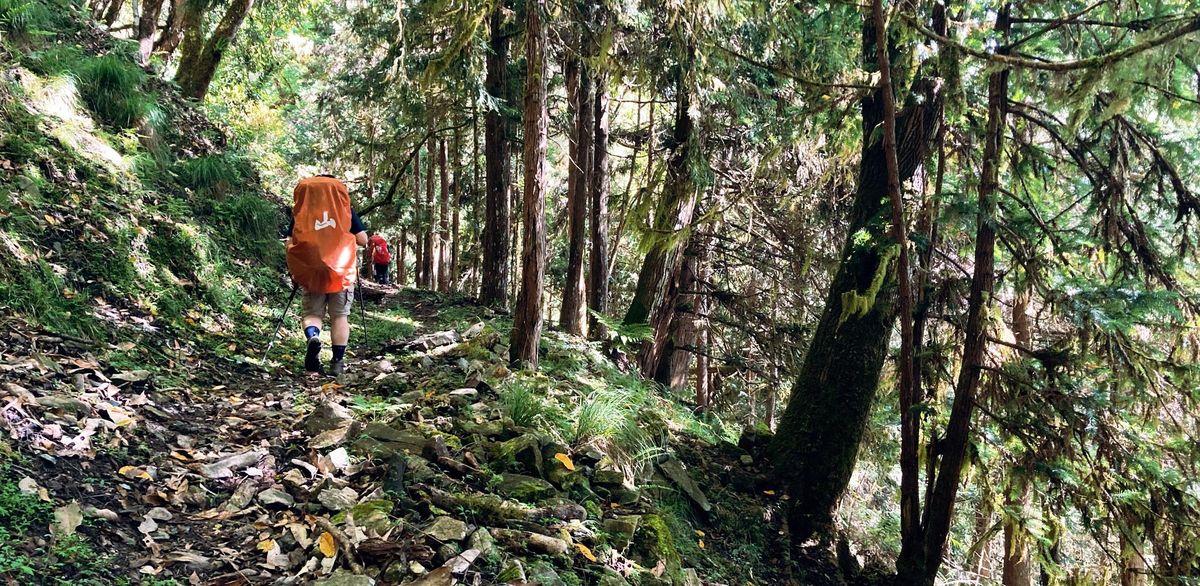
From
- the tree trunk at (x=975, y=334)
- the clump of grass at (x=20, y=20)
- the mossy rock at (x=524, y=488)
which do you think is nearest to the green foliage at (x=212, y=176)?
the clump of grass at (x=20, y=20)

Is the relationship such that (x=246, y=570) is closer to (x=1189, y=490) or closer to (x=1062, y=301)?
(x=1062, y=301)

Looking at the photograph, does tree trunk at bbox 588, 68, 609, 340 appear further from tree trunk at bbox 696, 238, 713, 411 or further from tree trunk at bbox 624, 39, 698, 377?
tree trunk at bbox 696, 238, 713, 411

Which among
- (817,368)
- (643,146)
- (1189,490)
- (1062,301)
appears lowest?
(1189,490)

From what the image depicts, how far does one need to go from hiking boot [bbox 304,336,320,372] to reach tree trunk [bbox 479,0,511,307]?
15.8 feet

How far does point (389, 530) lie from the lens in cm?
367

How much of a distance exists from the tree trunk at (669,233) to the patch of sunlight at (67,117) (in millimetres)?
5831

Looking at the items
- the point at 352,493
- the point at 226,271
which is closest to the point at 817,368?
the point at 352,493

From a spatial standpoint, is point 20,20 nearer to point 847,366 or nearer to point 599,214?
point 599,214

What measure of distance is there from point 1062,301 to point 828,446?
2409mm

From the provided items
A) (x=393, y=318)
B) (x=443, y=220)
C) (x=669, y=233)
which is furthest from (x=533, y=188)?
(x=443, y=220)

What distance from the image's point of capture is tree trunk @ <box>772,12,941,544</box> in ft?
22.8

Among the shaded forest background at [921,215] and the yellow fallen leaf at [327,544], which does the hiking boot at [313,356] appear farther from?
the yellow fallen leaf at [327,544]

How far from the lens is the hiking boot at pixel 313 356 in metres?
6.46

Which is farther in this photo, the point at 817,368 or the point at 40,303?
the point at 817,368
